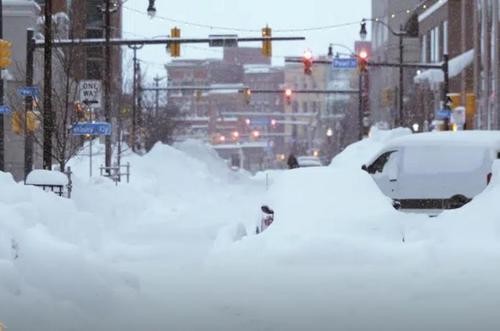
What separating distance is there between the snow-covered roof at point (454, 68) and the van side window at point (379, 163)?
39.3 meters

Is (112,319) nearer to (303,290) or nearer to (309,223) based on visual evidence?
(303,290)

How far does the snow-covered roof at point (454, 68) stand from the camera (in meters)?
58.3

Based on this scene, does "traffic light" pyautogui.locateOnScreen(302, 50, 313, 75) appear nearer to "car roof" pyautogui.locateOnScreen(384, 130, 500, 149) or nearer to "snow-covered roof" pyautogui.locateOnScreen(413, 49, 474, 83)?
"snow-covered roof" pyautogui.locateOnScreen(413, 49, 474, 83)

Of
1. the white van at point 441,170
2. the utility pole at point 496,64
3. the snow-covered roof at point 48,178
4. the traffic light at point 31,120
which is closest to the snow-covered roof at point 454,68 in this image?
the utility pole at point 496,64

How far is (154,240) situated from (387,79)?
8314 cm

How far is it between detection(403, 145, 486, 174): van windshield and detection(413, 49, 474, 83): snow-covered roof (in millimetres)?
40234

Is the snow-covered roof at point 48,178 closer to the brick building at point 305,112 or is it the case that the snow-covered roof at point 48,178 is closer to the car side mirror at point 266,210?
the car side mirror at point 266,210

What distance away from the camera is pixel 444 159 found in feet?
59.6

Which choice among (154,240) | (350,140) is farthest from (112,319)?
(350,140)

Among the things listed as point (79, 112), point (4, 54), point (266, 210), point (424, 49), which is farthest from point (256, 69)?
point (266, 210)

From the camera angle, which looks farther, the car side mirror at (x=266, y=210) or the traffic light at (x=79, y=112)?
the traffic light at (x=79, y=112)

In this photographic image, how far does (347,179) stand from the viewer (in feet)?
45.1

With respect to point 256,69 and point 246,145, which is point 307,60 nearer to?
point 246,145

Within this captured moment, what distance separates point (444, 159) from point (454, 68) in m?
44.2
